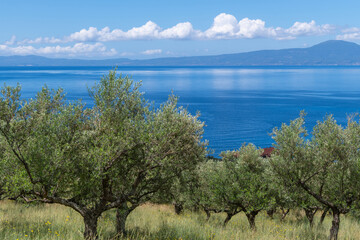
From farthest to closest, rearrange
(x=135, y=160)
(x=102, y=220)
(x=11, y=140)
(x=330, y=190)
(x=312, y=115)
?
(x=312, y=115), (x=102, y=220), (x=330, y=190), (x=135, y=160), (x=11, y=140)

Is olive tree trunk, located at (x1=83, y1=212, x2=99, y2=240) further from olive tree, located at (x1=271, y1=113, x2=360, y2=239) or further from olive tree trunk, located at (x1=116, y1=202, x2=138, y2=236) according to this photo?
olive tree, located at (x1=271, y1=113, x2=360, y2=239)

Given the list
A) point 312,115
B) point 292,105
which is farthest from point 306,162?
point 292,105

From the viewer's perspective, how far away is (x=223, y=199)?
2794 centimetres

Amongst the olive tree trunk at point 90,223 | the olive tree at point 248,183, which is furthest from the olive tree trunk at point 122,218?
the olive tree at point 248,183

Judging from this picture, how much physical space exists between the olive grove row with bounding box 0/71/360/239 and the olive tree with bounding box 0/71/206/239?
0.04m

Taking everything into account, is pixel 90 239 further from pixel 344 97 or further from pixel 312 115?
pixel 344 97

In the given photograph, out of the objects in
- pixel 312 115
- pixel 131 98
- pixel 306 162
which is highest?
pixel 131 98

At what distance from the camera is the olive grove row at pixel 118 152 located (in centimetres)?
1392

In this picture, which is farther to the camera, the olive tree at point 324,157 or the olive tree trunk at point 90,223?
the olive tree at point 324,157

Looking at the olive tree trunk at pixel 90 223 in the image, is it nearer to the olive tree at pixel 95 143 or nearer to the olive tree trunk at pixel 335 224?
the olive tree at pixel 95 143

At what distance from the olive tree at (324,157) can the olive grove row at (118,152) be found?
5 cm

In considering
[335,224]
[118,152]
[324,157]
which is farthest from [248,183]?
[118,152]

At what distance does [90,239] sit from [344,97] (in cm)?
20264

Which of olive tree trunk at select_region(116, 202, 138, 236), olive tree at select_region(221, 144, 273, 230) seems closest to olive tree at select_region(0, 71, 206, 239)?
olive tree trunk at select_region(116, 202, 138, 236)
